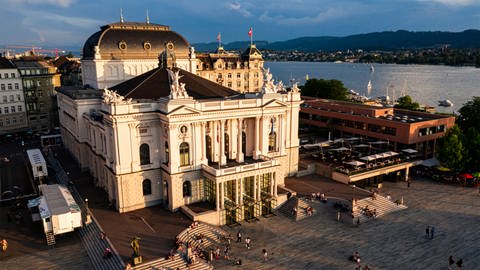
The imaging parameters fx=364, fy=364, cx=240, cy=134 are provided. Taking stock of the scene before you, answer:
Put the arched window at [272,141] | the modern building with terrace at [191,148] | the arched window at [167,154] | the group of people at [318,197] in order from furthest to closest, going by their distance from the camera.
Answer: the arched window at [272,141] < the group of people at [318,197] < the arched window at [167,154] < the modern building with terrace at [191,148]

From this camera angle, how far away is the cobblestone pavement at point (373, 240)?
119 ft

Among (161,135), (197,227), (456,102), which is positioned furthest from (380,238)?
(456,102)

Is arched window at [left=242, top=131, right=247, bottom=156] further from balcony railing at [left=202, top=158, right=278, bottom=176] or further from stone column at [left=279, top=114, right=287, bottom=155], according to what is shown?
balcony railing at [left=202, top=158, right=278, bottom=176]

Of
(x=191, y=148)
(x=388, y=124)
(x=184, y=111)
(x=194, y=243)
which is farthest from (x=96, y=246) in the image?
(x=388, y=124)

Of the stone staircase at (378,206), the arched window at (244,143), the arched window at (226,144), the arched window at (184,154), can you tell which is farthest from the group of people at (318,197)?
the arched window at (184,154)

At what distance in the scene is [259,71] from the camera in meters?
114

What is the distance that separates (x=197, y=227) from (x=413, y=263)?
22.7 metres

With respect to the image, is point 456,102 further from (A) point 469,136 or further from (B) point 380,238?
(B) point 380,238

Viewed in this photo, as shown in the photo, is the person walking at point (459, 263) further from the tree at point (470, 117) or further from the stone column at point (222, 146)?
the tree at point (470, 117)

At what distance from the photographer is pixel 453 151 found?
59312 mm

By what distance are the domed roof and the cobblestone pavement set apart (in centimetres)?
3948

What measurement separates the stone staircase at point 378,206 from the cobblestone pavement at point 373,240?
89cm

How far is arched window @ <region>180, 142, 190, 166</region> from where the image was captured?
4572 cm

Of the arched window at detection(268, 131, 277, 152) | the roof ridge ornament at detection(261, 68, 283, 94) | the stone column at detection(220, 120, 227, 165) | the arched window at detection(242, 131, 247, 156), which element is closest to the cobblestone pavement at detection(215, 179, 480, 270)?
the stone column at detection(220, 120, 227, 165)
